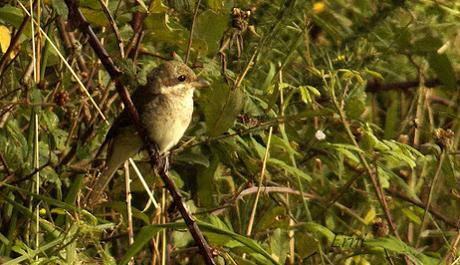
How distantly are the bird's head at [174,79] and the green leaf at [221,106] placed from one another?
55mm

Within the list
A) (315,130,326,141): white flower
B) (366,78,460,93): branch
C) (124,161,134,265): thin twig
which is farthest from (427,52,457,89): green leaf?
(124,161,134,265): thin twig

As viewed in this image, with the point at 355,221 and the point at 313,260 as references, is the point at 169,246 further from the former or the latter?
the point at 355,221

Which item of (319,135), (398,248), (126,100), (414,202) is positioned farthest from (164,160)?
(414,202)

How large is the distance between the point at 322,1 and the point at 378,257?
4.60ft

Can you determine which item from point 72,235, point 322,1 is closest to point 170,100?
point 72,235

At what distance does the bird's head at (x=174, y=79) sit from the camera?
363 cm

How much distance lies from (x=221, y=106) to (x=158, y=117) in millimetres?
227

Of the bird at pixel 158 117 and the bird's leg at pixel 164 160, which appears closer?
the bird's leg at pixel 164 160

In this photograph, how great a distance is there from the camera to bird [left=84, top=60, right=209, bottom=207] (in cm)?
359

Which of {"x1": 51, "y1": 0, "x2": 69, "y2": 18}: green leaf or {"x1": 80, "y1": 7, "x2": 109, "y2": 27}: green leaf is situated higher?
{"x1": 51, "y1": 0, "x2": 69, "y2": 18}: green leaf

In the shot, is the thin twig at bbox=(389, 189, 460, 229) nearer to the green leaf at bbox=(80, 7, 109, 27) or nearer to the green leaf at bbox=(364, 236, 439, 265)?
the green leaf at bbox=(364, 236, 439, 265)

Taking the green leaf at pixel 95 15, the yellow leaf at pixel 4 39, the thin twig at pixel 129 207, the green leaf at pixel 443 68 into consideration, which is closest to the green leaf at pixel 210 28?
the green leaf at pixel 95 15

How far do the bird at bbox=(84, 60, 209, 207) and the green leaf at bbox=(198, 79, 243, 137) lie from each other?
0.06 meters

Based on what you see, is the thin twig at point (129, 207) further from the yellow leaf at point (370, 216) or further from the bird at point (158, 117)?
the yellow leaf at point (370, 216)
